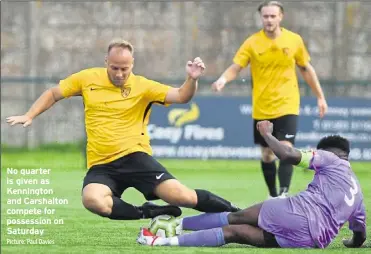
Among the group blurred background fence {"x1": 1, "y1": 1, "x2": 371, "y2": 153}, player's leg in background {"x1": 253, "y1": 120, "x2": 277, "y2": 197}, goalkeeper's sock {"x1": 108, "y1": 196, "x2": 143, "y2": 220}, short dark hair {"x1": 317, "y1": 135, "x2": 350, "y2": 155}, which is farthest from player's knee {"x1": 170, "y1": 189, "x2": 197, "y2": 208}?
blurred background fence {"x1": 1, "y1": 1, "x2": 371, "y2": 153}

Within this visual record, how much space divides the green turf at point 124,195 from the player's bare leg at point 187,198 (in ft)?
1.55

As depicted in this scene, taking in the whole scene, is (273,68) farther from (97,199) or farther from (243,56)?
(97,199)

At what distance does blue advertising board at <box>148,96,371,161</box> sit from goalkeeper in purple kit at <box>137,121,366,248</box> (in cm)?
971

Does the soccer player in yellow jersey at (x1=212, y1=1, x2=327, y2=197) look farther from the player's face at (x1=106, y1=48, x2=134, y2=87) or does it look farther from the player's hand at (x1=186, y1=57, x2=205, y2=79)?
the player's hand at (x1=186, y1=57, x2=205, y2=79)

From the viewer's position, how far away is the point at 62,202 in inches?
506

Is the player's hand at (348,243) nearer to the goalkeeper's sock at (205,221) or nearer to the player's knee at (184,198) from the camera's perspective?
the goalkeeper's sock at (205,221)

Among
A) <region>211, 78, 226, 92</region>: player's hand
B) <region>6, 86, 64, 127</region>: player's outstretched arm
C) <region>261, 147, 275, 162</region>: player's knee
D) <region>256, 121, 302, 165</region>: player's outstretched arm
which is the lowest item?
<region>261, 147, 275, 162</region>: player's knee

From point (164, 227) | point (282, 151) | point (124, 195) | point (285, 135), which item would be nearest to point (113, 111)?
point (164, 227)

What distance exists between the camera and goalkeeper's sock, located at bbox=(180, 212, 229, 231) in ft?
29.6

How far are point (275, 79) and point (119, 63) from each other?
12.3ft

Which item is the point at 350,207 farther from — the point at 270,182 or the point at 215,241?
the point at 270,182

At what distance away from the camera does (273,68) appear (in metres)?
12.7

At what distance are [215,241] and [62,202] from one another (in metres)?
4.51

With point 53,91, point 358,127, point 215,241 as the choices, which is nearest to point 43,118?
point 358,127
